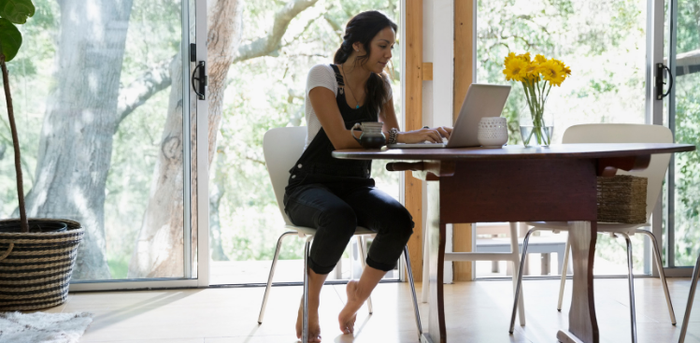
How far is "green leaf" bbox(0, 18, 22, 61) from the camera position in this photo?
2727 mm

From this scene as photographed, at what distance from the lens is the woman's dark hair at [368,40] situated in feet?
7.69

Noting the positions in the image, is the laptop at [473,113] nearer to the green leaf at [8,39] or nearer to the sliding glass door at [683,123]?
the green leaf at [8,39]

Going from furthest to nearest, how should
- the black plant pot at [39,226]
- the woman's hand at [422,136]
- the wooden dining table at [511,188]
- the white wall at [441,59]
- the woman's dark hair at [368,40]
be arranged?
the white wall at [441,59] → the black plant pot at [39,226] → the woman's dark hair at [368,40] → the woman's hand at [422,136] → the wooden dining table at [511,188]

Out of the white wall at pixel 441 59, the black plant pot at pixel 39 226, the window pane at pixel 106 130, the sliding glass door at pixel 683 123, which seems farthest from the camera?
the sliding glass door at pixel 683 123

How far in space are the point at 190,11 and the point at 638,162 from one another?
228cm

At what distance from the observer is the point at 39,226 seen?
2910 mm

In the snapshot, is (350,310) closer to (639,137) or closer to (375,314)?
(375,314)

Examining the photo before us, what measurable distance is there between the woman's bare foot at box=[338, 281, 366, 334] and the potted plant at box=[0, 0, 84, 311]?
4.36 feet

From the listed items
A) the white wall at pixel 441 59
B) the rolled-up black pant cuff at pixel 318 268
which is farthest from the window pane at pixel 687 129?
the rolled-up black pant cuff at pixel 318 268

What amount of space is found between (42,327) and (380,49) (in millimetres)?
1676

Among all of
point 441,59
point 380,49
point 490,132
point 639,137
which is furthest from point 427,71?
point 490,132

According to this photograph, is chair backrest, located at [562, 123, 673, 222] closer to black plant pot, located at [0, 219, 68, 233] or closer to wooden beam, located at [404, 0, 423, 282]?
wooden beam, located at [404, 0, 423, 282]

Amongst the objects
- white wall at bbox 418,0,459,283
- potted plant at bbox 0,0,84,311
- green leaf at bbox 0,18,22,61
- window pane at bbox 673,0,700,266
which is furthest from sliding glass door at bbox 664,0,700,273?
green leaf at bbox 0,18,22,61

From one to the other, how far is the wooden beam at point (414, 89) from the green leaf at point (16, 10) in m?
1.78
